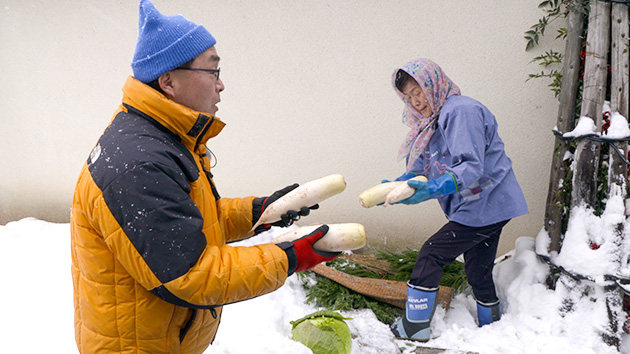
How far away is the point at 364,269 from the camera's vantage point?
3.73m

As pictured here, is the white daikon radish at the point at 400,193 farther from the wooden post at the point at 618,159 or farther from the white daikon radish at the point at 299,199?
the wooden post at the point at 618,159

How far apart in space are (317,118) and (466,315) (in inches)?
84.4

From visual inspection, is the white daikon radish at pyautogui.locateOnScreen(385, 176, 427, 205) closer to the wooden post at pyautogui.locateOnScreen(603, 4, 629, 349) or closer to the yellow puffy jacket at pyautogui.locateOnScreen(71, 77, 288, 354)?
the yellow puffy jacket at pyautogui.locateOnScreen(71, 77, 288, 354)

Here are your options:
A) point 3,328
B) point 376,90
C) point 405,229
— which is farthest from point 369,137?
point 3,328

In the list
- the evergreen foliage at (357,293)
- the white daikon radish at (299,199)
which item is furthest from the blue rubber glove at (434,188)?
the evergreen foliage at (357,293)

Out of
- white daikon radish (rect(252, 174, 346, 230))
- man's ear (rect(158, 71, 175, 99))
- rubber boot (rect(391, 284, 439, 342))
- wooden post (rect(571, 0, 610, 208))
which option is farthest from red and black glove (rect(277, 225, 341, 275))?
wooden post (rect(571, 0, 610, 208))

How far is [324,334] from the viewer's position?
2578 mm

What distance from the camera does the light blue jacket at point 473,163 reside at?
8.75ft

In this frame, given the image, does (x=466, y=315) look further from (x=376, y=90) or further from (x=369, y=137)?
(x=376, y=90)

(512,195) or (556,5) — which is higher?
(556,5)

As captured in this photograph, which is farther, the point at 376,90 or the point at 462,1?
the point at 376,90

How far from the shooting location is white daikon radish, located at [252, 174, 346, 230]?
80.4 inches

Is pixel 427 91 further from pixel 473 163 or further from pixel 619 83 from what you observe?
pixel 619 83

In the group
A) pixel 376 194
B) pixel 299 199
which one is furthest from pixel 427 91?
pixel 299 199
